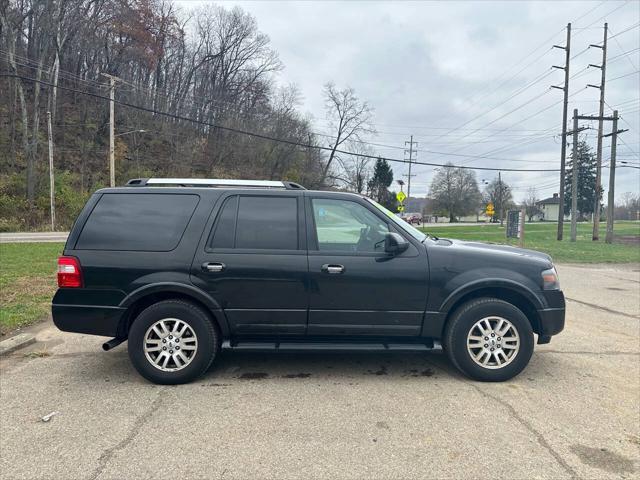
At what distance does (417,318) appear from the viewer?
415 centimetres

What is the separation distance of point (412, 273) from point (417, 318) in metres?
0.44

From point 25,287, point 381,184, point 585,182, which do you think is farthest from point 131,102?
point 585,182

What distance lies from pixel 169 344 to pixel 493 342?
122 inches

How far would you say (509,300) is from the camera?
14.4ft

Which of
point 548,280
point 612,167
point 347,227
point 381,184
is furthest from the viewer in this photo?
point 381,184

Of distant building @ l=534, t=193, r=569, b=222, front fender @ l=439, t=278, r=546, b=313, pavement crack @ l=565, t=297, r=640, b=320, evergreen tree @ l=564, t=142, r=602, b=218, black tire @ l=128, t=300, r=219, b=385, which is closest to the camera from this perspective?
black tire @ l=128, t=300, r=219, b=385

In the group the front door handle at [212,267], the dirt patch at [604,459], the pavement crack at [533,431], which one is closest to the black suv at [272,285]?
the front door handle at [212,267]

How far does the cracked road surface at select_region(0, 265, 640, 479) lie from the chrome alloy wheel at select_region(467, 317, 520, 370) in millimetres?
235

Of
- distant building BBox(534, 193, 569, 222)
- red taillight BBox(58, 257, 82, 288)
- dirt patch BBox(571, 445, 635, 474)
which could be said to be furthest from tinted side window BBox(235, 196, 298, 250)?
distant building BBox(534, 193, 569, 222)

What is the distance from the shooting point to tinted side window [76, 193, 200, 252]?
4.11 meters

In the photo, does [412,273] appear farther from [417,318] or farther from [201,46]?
[201,46]

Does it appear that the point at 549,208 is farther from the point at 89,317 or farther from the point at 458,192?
the point at 89,317

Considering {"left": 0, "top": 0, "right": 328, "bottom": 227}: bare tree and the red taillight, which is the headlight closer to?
the red taillight

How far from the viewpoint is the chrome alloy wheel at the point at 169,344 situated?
13.3 ft
